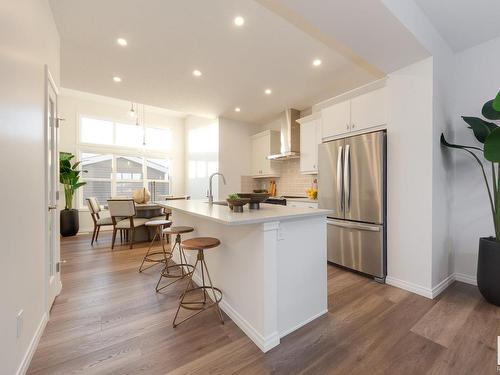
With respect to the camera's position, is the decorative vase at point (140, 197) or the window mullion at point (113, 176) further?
the window mullion at point (113, 176)

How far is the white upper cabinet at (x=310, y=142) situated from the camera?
4012mm

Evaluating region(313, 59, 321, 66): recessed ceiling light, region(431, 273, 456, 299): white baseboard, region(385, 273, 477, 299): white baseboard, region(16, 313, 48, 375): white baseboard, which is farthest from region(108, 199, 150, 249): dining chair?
region(431, 273, 456, 299): white baseboard

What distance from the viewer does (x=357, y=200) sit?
284 centimetres

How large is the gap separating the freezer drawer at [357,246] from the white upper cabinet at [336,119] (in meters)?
1.27

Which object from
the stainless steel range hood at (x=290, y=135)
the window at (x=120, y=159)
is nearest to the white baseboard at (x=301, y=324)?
the stainless steel range hood at (x=290, y=135)

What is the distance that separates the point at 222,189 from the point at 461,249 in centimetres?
413

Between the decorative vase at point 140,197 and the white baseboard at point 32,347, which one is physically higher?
the decorative vase at point 140,197

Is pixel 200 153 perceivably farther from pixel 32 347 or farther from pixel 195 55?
pixel 32 347

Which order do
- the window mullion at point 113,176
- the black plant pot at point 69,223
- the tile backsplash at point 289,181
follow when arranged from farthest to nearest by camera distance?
the window mullion at point 113,176 → the black plant pot at point 69,223 → the tile backsplash at point 289,181

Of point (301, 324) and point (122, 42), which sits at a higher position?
point (122, 42)

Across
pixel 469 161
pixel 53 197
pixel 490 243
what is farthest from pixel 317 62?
pixel 53 197

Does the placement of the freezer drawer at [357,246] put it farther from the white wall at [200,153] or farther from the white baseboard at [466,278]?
the white wall at [200,153]

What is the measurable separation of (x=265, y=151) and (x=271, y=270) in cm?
387

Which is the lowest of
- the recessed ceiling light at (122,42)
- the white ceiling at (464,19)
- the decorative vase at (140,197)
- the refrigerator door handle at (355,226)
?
the refrigerator door handle at (355,226)
